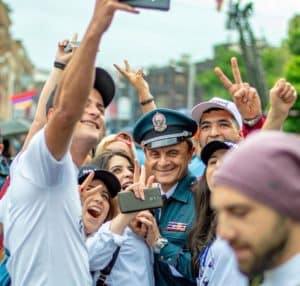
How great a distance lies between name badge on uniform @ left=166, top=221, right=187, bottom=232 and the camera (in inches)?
150

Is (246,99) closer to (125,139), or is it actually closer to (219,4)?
(125,139)

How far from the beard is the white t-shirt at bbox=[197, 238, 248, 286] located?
4.22 feet

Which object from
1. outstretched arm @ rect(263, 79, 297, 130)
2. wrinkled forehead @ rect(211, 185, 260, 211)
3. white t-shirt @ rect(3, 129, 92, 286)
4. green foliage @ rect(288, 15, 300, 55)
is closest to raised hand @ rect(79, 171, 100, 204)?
white t-shirt @ rect(3, 129, 92, 286)

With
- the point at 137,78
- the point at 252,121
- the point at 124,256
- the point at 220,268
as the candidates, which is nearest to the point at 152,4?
the point at 220,268

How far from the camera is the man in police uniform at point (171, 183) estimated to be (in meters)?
3.65

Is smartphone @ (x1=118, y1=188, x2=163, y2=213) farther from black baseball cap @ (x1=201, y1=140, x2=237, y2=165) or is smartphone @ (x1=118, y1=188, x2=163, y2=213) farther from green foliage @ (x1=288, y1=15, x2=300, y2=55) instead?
green foliage @ (x1=288, y1=15, x2=300, y2=55)

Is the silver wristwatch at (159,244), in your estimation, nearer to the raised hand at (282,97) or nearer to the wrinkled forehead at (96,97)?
the wrinkled forehead at (96,97)

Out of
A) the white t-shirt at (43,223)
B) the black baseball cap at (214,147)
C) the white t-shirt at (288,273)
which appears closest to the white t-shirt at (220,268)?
the black baseball cap at (214,147)

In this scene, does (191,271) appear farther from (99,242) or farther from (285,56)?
(285,56)

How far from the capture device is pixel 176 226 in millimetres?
3840

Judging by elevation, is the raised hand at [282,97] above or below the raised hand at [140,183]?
above

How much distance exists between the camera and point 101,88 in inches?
139

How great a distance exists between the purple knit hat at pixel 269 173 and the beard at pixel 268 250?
0.15 ft

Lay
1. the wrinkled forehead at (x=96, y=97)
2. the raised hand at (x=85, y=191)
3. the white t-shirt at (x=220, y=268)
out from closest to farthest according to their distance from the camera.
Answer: the white t-shirt at (x=220, y=268)
the wrinkled forehead at (x=96, y=97)
the raised hand at (x=85, y=191)
